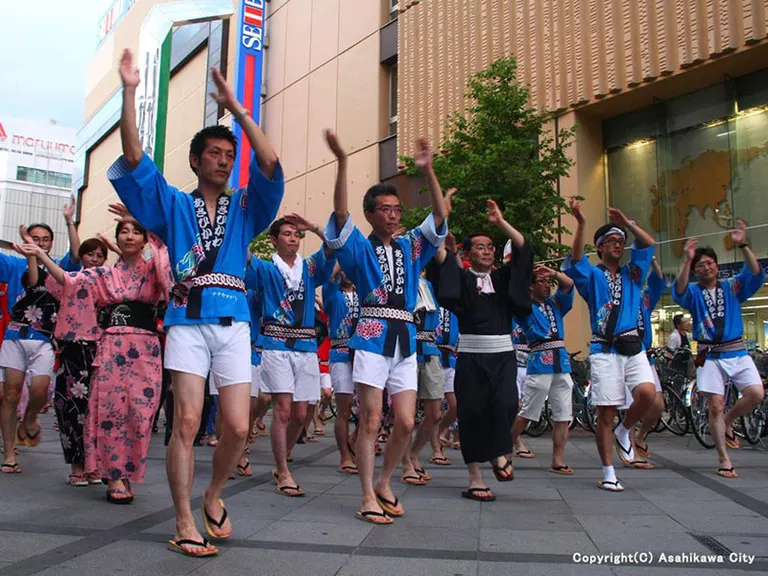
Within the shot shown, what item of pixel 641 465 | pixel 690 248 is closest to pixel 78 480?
pixel 641 465

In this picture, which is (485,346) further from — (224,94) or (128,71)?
(128,71)

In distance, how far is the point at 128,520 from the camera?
157 inches

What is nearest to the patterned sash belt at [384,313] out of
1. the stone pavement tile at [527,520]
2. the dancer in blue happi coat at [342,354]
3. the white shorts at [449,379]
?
the dancer in blue happi coat at [342,354]

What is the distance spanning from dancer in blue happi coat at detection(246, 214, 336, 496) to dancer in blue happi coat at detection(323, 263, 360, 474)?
14.3 inches

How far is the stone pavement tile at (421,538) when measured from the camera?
3.46 m

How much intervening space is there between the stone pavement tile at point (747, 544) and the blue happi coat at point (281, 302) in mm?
3241

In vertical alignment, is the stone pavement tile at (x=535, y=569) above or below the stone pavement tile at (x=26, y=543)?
below

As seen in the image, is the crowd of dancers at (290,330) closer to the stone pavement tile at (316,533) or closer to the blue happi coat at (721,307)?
the blue happi coat at (721,307)

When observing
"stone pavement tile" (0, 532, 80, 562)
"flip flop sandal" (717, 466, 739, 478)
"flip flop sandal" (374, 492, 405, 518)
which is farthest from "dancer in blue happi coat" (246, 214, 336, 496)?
"flip flop sandal" (717, 466, 739, 478)

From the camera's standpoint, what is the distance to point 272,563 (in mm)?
3082

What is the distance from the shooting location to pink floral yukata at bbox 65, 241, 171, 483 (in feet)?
15.1

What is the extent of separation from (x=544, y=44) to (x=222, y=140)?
13.0m

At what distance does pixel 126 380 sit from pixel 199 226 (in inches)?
63.6

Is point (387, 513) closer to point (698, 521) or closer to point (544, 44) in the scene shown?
point (698, 521)
